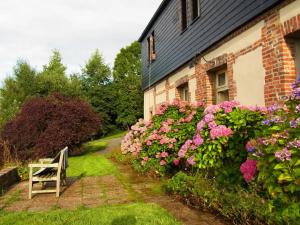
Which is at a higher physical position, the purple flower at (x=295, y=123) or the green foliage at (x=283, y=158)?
the purple flower at (x=295, y=123)

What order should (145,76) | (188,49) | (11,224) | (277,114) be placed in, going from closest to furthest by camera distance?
(277,114) → (11,224) → (188,49) → (145,76)

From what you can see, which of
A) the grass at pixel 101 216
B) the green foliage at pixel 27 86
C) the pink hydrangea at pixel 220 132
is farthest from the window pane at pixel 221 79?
the green foliage at pixel 27 86

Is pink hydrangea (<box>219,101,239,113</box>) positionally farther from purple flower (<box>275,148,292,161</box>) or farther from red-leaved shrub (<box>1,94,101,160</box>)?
red-leaved shrub (<box>1,94,101,160</box>)

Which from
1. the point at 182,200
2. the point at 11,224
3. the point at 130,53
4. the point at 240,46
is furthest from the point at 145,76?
the point at 130,53

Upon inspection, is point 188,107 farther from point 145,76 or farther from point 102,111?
point 102,111

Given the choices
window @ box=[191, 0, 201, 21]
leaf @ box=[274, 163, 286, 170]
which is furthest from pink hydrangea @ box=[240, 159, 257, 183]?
window @ box=[191, 0, 201, 21]

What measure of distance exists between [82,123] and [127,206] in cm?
1076

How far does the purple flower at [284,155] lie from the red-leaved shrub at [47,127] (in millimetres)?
12292

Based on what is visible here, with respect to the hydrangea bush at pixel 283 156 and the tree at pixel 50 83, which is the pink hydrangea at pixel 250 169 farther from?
the tree at pixel 50 83

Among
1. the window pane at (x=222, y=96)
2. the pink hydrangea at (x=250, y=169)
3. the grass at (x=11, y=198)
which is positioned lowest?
the grass at (x=11, y=198)

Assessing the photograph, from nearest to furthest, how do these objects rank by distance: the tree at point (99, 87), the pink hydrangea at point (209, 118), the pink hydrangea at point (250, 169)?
the pink hydrangea at point (250, 169), the pink hydrangea at point (209, 118), the tree at point (99, 87)

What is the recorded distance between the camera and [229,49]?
328 inches

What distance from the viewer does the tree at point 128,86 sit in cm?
3675

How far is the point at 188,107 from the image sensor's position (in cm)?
869
